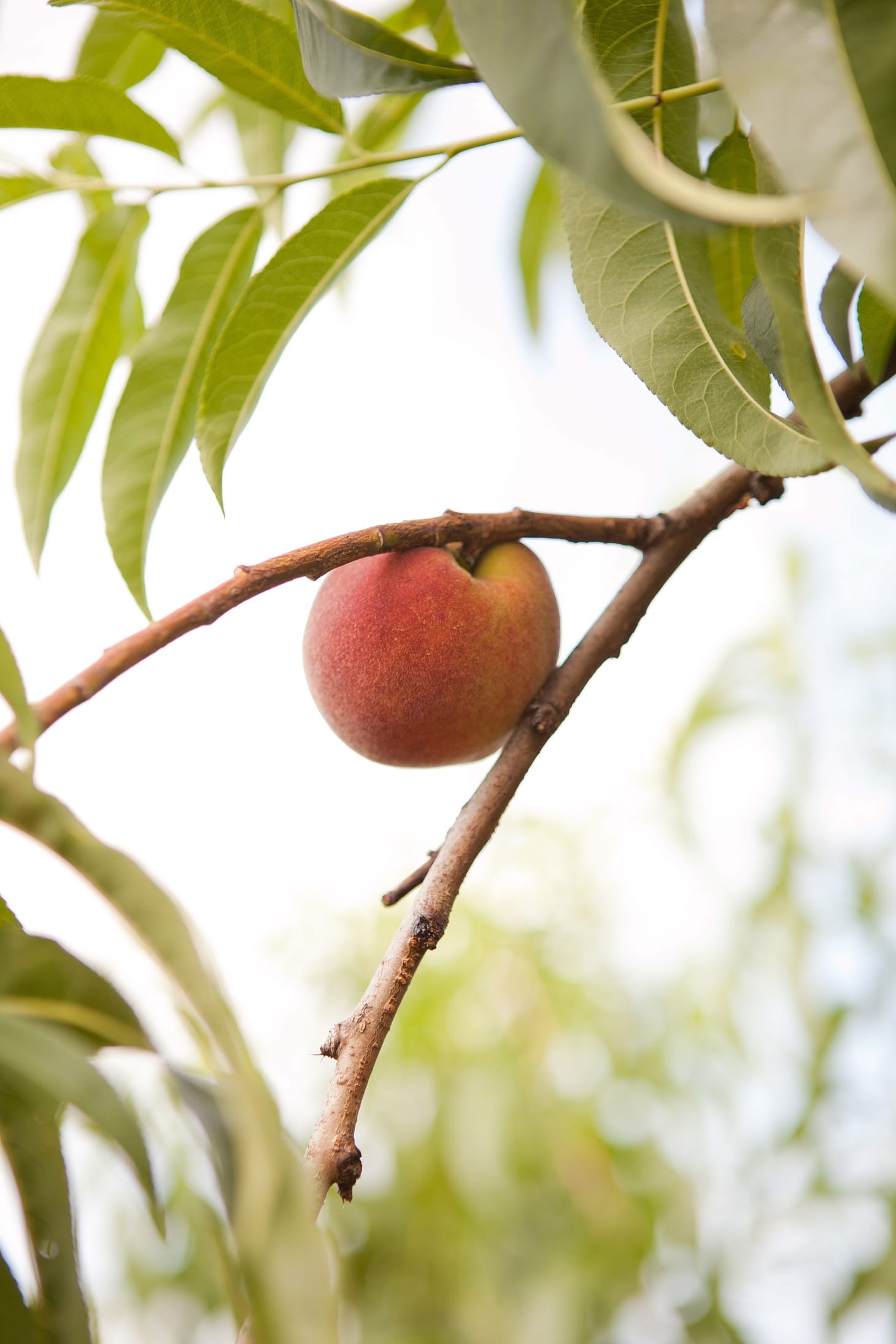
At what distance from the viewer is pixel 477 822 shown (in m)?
0.47

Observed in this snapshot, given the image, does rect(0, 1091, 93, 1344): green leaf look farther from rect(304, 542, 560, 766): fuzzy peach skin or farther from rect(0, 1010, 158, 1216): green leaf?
rect(304, 542, 560, 766): fuzzy peach skin

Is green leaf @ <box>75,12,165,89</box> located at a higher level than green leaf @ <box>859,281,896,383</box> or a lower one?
higher

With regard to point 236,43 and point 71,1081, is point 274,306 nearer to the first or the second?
point 236,43

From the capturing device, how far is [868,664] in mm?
1772

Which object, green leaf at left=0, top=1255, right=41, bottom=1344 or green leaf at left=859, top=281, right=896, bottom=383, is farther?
green leaf at left=859, top=281, right=896, bottom=383

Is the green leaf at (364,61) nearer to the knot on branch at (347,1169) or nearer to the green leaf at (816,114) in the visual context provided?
the green leaf at (816,114)

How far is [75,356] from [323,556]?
0.42m

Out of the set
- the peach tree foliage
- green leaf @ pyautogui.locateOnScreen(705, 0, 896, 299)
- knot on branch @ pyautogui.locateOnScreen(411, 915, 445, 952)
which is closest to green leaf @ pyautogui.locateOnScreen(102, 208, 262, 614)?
the peach tree foliage

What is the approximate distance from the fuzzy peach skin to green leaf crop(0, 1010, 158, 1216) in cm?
27

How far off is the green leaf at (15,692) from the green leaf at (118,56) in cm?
59

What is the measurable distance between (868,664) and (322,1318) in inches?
67.8

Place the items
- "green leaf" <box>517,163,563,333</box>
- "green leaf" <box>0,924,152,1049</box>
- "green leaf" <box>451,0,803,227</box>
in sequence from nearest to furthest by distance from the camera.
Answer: "green leaf" <box>451,0,803,227</box> < "green leaf" <box>0,924,152,1049</box> < "green leaf" <box>517,163,563,333</box>

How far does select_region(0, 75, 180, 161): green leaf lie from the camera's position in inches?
22.4

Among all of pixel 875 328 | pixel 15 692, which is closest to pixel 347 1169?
pixel 15 692
